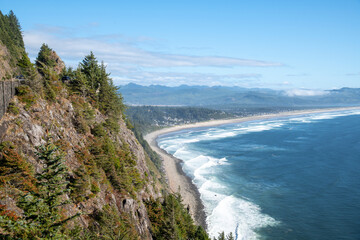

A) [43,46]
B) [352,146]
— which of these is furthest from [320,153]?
[43,46]

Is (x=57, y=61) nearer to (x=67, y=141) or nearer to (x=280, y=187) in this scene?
(x=67, y=141)

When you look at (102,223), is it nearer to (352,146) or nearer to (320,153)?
(320,153)

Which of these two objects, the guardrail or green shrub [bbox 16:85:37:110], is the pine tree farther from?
green shrub [bbox 16:85:37:110]

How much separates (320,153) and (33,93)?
9801 cm

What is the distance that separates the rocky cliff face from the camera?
16.0 meters

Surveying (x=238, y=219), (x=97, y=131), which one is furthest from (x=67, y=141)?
(x=238, y=219)

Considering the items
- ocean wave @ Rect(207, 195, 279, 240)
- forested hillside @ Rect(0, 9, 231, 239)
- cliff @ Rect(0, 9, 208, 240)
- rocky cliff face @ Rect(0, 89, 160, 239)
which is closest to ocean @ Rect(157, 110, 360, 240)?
ocean wave @ Rect(207, 195, 279, 240)

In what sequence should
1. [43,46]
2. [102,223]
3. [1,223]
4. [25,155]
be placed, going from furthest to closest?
[43,46]
[102,223]
[25,155]
[1,223]

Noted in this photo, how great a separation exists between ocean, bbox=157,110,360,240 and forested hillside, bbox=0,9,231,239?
2017cm

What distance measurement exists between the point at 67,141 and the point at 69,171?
3122 mm

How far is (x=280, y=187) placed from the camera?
2518 inches

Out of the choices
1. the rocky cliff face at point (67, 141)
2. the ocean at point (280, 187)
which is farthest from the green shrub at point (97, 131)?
the ocean at point (280, 187)

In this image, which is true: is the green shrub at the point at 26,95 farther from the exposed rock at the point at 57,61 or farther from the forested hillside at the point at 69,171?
the exposed rock at the point at 57,61

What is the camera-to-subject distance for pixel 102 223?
18.0 metres
